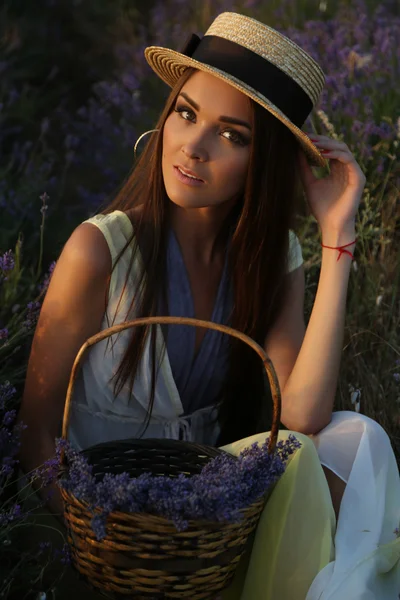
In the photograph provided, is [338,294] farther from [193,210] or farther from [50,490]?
[50,490]

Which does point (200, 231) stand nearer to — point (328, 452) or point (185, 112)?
point (185, 112)

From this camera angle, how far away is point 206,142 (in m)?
2.55

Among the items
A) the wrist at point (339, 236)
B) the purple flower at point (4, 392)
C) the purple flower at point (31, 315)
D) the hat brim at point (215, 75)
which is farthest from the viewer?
the wrist at point (339, 236)

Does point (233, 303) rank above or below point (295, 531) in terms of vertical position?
above

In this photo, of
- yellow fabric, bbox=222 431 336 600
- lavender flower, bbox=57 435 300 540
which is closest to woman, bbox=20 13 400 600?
yellow fabric, bbox=222 431 336 600

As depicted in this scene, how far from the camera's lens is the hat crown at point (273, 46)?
2.56 m

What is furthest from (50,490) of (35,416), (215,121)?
(215,121)

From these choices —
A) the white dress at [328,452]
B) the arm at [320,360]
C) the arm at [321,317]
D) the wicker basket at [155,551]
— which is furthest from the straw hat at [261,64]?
the wicker basket at [155,551]

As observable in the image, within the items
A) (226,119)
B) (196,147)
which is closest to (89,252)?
(196,147)

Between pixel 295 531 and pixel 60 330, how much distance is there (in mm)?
835

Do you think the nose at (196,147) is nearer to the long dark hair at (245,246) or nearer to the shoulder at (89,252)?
the long dark hair at (245,246)

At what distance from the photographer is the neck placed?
286 centimetres

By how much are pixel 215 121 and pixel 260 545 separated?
1124 millimetres

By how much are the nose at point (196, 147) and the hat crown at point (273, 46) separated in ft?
0.92
